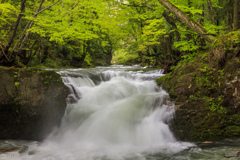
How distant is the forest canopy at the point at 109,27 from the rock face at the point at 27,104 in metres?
2.11

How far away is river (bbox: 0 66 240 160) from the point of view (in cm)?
365

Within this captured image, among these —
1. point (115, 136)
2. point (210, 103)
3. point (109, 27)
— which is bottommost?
point (115, 136)

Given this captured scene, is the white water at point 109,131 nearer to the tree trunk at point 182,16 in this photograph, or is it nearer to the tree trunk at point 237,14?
the tree trunk at point 182,16

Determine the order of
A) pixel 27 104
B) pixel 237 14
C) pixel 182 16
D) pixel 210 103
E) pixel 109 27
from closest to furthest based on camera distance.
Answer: pixel 210 103 → pixel 27 104 → pixel 182 16 → pixel 237 14 → pixel 109 27

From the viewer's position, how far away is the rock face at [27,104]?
4408 mm

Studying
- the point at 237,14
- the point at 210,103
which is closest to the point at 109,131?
the point at 210,103

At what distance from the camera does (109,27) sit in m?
12.5

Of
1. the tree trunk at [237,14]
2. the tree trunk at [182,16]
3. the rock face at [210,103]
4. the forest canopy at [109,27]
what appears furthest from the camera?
the forest canopy at [109,27]

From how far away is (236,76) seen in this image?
412cm

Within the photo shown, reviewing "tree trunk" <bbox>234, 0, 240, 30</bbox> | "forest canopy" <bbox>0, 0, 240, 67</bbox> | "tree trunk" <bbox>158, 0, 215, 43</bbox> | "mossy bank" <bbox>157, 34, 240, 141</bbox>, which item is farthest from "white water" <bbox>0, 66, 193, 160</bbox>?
"tree trunk" <bbox>234, 0, 240, 30</bbox>

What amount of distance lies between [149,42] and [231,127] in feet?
25.8

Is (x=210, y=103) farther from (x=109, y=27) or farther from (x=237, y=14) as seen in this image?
(x=109, y=27)

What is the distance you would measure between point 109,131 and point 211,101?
3.02 meters

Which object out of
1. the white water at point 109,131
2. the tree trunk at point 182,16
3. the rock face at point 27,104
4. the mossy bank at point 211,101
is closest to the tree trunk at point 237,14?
the tree trunk at point 182,16
